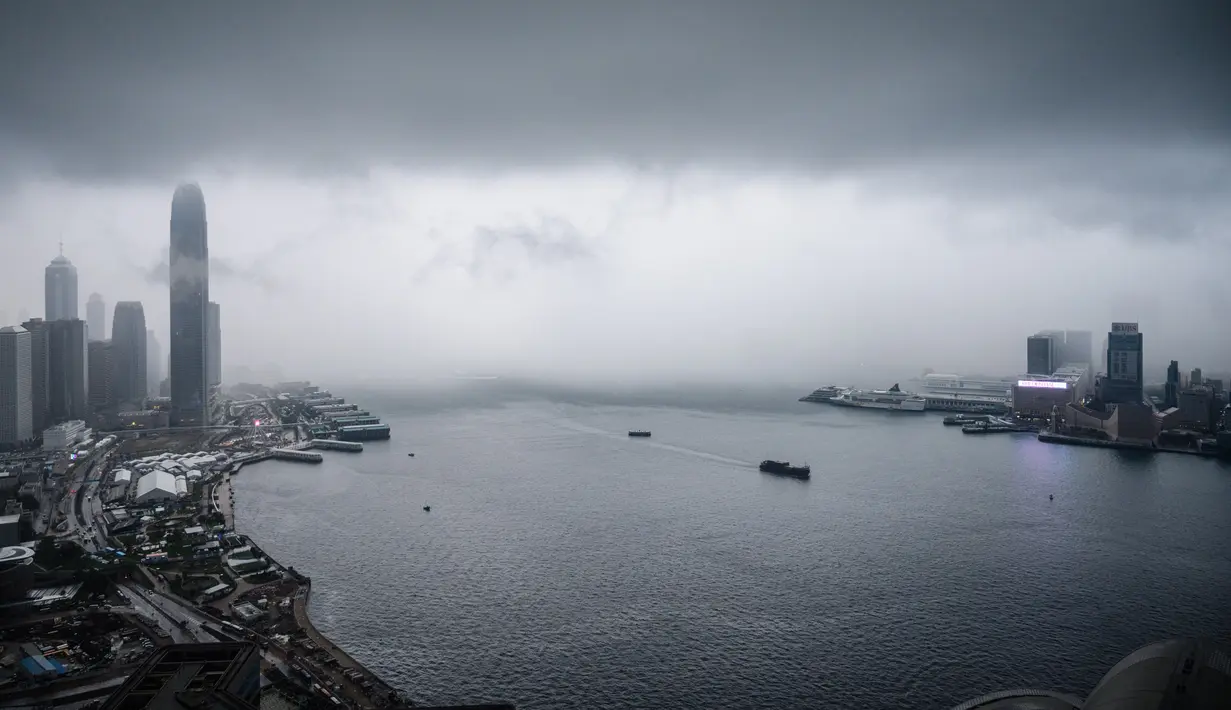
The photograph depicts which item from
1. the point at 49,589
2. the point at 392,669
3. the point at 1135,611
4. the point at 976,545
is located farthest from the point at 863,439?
A: the point at 49,589

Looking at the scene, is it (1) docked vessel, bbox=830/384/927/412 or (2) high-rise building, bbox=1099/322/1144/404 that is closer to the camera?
(2) high-rise building, bbox=1099/322/1144/404

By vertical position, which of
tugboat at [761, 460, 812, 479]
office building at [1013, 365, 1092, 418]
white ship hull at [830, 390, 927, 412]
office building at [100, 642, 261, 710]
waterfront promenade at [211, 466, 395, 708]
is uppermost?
office building at [1013, 365, 1092, 418]

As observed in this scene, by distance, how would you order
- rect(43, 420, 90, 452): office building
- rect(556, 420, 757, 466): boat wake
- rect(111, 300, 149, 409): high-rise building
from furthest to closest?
rect(111, 300, 149, 409): high-rise building < rect(43, 420, 90, 452): office building < rect(556, 420, 757, 466): boat wake

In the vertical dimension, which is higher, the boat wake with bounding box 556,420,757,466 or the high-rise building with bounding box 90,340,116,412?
the high-rise building with bounding box 90,340,116,412

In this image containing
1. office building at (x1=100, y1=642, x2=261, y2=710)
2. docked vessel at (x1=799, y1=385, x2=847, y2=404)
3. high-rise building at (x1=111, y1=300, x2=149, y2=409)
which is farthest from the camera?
docked vessel at (x1=799, y1=385, x2=847, y2=404)

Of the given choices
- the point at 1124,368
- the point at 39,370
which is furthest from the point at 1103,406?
the point at 39,370

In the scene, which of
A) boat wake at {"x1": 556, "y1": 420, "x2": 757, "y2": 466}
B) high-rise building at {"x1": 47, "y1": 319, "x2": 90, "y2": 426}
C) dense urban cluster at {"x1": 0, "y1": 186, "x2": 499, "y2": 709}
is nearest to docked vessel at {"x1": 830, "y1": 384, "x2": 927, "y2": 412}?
boat wake at {"x1": 556, "y1": 420, "x2": 757, "y2": 466}

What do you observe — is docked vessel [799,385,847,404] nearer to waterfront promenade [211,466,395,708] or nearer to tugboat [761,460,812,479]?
tugboat [761,460,812,479]
